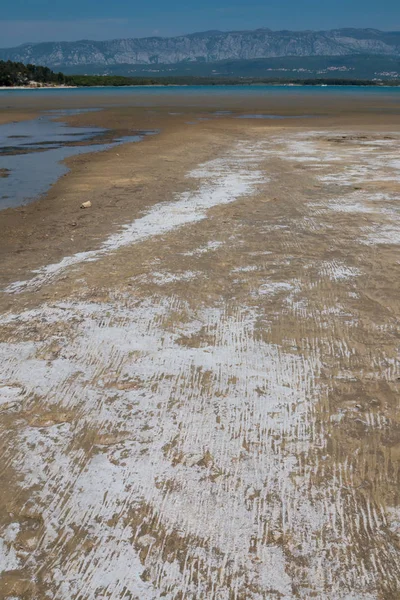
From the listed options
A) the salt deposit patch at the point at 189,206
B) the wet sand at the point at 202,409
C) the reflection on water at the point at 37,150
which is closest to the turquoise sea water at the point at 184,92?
the reflection on water at the point at 37,150

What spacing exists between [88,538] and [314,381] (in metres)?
2.00

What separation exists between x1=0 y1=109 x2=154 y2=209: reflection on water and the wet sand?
3.85 metres

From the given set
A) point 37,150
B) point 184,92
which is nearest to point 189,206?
point 37,150

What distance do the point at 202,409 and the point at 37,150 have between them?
1587 cm

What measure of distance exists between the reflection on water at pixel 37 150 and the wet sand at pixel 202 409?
3.85 m

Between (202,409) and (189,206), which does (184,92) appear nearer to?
(189,206)

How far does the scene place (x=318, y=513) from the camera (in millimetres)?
2805

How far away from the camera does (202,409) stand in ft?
11.9

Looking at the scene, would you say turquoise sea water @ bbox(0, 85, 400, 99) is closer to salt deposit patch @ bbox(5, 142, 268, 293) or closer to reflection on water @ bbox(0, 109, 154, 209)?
reflection on water @ bbox(0, 109, 154, 209)

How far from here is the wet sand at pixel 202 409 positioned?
256 cm

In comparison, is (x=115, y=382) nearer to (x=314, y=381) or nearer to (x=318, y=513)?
(x=314, y=381)

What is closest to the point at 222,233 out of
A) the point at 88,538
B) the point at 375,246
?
the point at 375,246

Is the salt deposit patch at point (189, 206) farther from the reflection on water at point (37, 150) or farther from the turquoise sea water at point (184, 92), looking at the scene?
the turquoise sea water at point (184, 92)

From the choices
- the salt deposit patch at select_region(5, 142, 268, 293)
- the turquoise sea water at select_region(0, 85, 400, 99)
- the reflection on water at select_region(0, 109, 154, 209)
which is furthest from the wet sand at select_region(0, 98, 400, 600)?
the turquoise sea water at select_region(0, 85, 400, 99)
